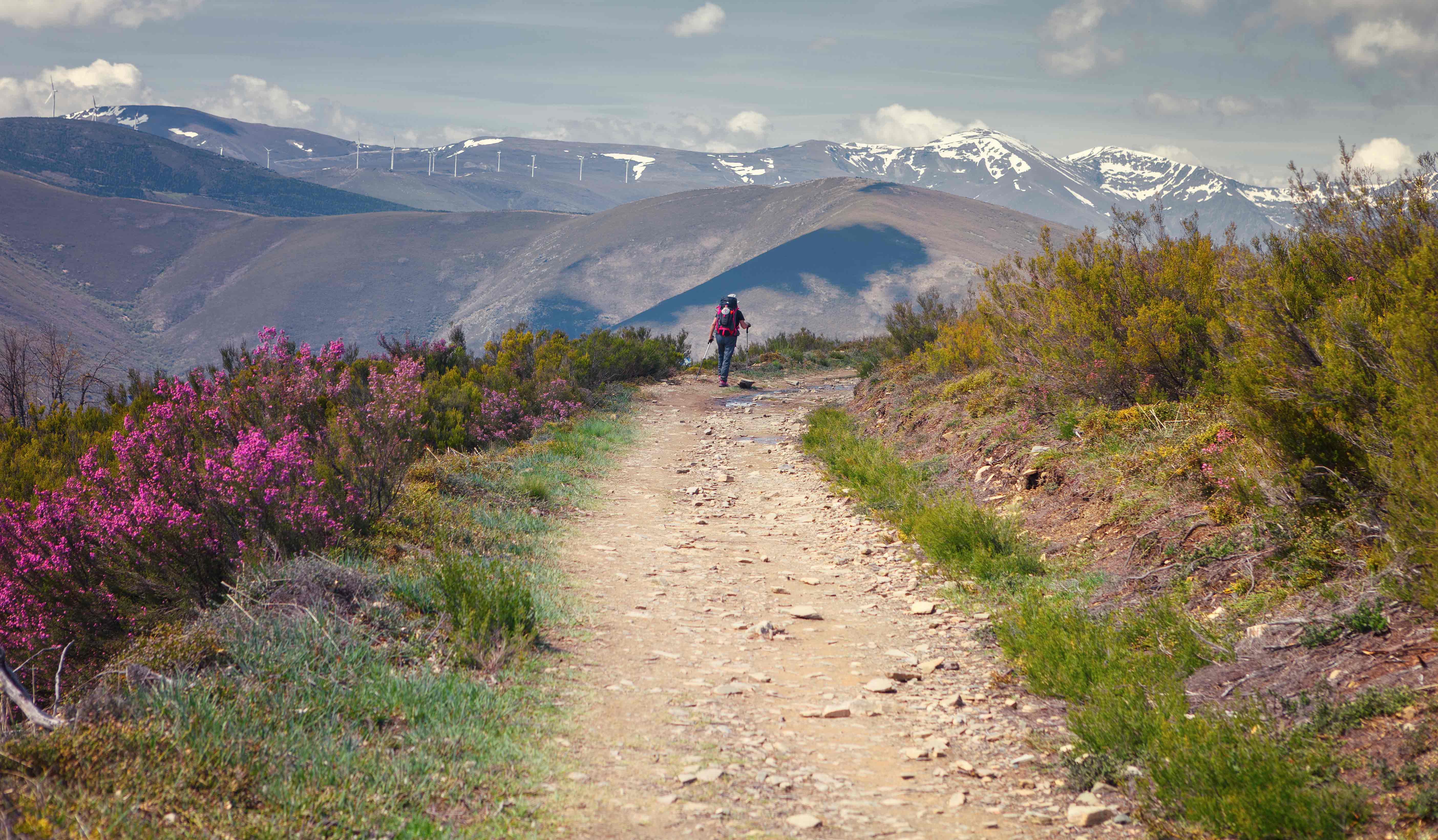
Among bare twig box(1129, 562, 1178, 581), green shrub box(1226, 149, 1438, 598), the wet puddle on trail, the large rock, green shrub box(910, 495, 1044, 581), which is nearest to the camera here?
the large rock

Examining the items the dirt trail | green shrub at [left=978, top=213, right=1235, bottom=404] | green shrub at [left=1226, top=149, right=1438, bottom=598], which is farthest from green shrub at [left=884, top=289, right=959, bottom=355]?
green shrub at [left=1226, top=149, right=1438, bottom=598]

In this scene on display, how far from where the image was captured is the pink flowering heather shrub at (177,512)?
4.95 meters

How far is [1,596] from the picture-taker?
4805 millimetres

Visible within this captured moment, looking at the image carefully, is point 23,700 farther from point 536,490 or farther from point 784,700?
point 536,490

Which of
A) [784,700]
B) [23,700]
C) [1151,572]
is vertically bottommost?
[784,700]

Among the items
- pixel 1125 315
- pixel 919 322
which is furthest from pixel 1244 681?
pixel 919 322

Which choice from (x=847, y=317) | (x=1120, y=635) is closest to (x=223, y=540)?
(x=1120, y=635)

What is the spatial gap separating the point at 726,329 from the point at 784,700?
16.9 meters

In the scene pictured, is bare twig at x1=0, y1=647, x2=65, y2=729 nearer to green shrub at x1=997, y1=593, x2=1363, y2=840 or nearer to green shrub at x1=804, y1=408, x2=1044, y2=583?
green shrub at x1=997, y1=593, x2=1363, y2=840

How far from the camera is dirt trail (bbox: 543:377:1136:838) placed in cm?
348

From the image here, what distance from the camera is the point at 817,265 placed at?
17900cm

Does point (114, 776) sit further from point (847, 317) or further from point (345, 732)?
point (847, 317)

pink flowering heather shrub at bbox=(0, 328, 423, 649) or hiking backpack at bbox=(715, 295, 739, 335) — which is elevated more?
hiking backpack at bbox=(715, 295, 739, 335)

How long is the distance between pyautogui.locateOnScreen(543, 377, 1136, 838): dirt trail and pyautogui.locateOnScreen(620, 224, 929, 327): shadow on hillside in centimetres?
16005
